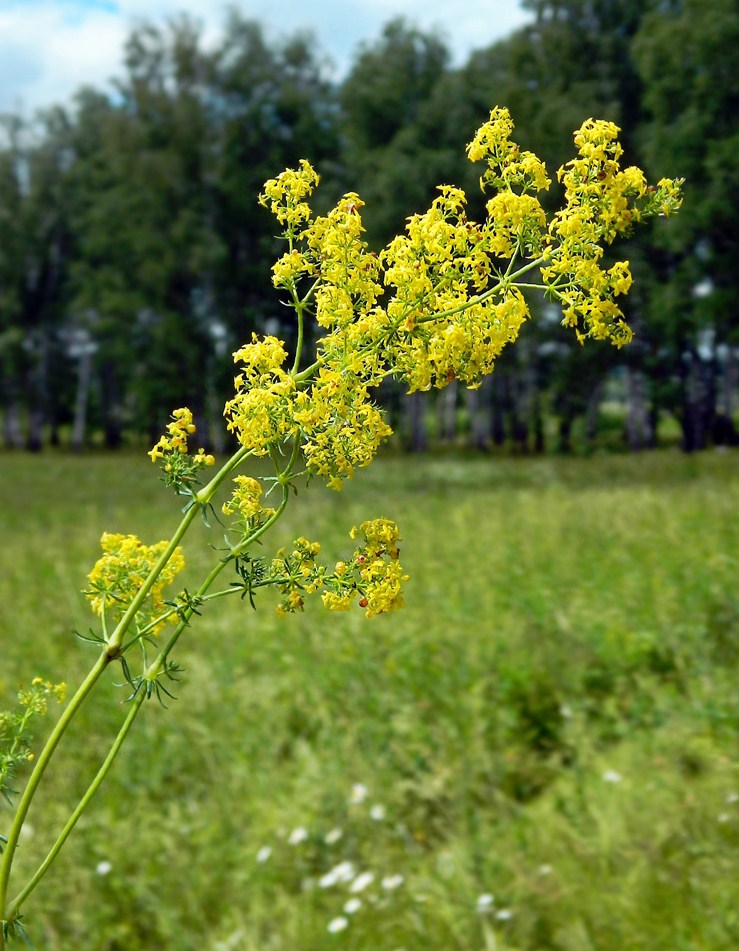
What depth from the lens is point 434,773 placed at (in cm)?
450

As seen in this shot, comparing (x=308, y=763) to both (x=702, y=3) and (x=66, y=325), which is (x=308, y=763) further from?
(x=66, y=325)

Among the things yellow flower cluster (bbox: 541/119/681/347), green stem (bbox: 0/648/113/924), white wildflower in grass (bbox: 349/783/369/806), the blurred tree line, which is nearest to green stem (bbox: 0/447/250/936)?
green stem (bbox: 0/648/113/924)

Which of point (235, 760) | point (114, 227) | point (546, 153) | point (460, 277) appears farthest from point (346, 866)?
point (114, 227)

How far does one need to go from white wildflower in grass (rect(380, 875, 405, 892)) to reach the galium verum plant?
3.05m

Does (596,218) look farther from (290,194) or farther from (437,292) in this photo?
(290,194)

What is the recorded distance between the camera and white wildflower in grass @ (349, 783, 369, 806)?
4.29 meters

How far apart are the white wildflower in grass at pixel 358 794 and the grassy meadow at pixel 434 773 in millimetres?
14

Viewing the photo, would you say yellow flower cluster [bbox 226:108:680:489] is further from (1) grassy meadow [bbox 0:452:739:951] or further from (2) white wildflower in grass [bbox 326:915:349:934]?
(2) white wildflower in grass [bbox 326:915:349:934]

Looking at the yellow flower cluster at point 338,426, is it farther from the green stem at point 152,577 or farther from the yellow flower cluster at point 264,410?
the green stem at point 152,577

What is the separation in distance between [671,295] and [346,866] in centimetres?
1906

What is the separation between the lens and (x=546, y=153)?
19344mm

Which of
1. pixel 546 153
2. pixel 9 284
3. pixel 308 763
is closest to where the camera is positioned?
pixel 308 763

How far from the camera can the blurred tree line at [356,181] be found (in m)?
20.6

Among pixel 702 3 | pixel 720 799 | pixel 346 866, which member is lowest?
pixel 346 866
